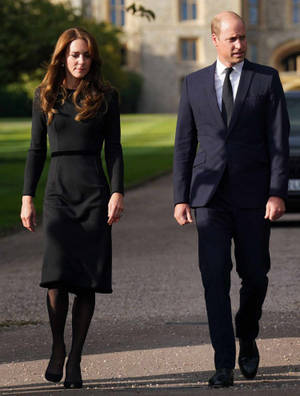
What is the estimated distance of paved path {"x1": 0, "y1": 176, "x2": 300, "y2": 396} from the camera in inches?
210

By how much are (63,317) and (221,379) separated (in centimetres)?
88

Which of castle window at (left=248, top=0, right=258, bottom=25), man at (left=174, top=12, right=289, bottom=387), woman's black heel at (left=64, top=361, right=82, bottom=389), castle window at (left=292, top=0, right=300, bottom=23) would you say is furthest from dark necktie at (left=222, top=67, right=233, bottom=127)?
castle window at (left=292, top=0, right=300, bottom=23)

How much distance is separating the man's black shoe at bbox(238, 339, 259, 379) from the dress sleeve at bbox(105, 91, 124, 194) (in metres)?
1.04

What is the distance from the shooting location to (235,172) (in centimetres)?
536

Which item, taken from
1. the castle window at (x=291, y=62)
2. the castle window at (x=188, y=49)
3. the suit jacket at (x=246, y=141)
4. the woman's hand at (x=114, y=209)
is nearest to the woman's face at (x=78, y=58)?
the suit jacket at (x=246, y=141)

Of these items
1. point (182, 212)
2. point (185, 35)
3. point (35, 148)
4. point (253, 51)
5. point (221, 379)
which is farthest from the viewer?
point (185, 35)

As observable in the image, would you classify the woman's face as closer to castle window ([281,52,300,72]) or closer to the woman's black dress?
the woman's black dress

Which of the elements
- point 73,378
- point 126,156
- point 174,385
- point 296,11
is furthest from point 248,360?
point 296,11

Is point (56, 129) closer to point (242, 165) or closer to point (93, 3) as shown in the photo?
point (242, 165)

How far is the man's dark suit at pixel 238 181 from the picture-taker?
17.4ft

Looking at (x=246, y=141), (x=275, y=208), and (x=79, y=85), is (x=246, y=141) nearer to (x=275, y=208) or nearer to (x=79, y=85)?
(x=275, y=208)

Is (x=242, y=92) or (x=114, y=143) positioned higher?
(x=242, y=92)

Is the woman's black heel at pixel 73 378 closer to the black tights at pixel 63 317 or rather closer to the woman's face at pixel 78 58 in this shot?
the black tights at pixel 63 317

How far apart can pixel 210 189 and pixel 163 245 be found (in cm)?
640
